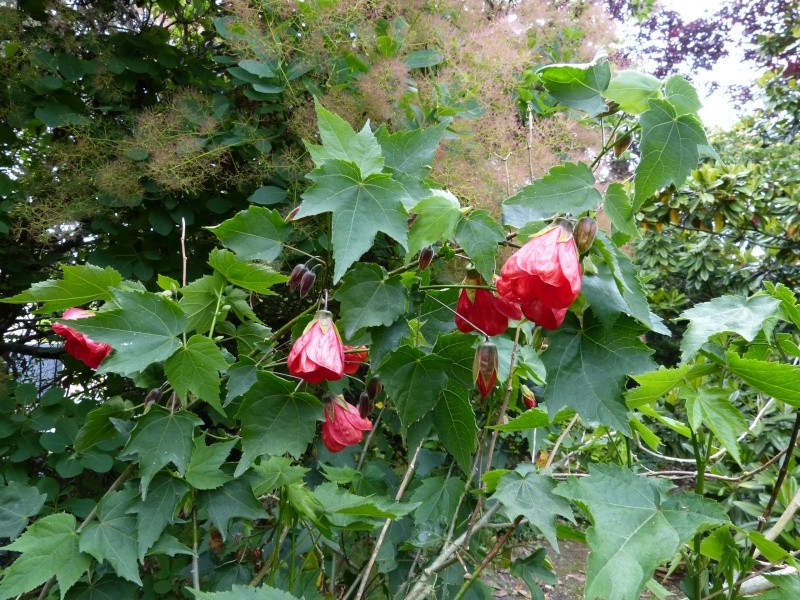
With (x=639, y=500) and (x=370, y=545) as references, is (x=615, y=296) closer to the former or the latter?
(x=639, y=500)

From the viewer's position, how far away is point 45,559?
0.76 meters

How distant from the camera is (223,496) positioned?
2.72 ft

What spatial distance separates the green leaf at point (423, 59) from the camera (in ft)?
5.09

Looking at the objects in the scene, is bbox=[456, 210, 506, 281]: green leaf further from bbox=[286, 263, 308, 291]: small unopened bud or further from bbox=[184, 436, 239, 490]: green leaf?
bbox=[184, 436, 239, 490]: green leaf

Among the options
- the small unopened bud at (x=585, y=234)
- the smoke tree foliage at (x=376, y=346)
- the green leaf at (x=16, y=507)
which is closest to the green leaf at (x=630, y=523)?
the smoke tree foliage at (x=376, y=346)

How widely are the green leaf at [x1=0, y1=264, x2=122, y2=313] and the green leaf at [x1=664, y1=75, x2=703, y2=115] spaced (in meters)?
0.68

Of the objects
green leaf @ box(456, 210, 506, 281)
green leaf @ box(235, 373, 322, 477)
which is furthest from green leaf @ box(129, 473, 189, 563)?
green leaf @ box(456, 210, 506, 281)

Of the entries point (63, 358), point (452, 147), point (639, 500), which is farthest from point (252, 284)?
point (63, 358)

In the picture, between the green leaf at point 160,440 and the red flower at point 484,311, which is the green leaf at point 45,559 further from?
the red flower at point 484,311

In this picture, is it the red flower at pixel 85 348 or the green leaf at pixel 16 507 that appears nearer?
the red flower at pixel 85 348

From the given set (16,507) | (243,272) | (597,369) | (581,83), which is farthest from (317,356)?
(16,507)

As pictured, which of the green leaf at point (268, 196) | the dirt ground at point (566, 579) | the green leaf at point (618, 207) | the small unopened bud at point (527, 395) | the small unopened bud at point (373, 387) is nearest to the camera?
the green leaf at point (618, 207)

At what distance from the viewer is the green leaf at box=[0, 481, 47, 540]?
97cm

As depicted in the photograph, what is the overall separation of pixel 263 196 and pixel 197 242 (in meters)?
0.36
